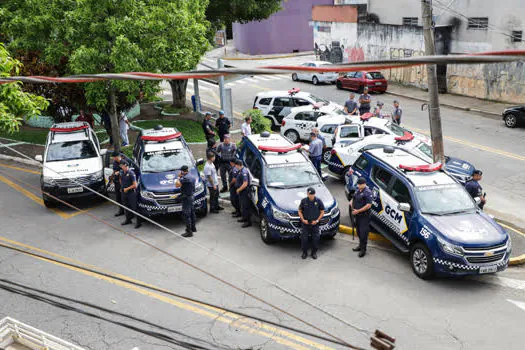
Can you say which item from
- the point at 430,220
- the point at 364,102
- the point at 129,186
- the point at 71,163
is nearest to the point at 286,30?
the point at 364,102

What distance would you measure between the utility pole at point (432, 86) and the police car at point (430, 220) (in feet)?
6.18

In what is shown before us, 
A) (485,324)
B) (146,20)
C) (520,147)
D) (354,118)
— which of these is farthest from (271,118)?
(485,324)

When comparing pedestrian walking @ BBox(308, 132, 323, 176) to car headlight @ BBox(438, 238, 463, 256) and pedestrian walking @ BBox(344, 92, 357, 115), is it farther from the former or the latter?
car headlight @ BBox(438, 238, 463, 256)

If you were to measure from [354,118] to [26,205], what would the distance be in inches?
418

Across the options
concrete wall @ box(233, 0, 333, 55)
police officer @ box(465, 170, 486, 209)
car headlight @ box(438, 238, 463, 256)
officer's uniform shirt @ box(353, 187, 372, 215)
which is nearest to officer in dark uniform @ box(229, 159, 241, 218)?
officer's uniform shirt @ box(353, 187, 372, 215)

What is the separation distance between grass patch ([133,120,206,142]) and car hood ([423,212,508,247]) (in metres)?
12.4

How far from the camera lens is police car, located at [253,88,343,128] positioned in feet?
72.6

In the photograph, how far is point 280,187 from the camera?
40.0ft

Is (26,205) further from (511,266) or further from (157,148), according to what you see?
(511,266)

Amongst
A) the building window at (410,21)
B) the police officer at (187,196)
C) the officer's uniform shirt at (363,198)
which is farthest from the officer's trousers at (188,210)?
the building window at (410,21)

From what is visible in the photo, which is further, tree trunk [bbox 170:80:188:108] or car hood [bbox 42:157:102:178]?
tree trunk [bbox 170:80:188:108]

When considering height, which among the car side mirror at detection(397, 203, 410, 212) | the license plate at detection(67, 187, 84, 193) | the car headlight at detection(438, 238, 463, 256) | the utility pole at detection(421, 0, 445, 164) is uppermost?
the utility pole at detection(421, 0, 445, 164)

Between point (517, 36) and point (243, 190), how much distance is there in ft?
66.7

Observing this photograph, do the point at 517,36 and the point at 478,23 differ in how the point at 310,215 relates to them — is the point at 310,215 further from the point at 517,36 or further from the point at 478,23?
the point at 478,23
